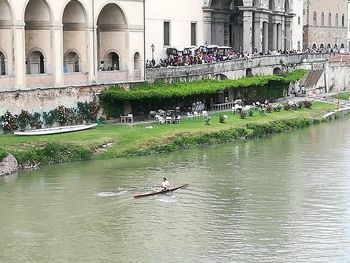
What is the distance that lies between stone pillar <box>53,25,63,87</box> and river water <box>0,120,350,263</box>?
28.2 ft

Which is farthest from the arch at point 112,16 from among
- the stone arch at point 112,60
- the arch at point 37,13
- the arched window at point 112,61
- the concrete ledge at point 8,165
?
the concrete ledge at point 8,165

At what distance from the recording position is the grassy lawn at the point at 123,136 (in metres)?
44.9

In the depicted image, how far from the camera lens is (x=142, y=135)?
49188mm

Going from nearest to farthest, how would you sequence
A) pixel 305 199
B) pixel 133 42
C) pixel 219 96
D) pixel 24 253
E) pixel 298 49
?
pixel 24 253, pixel 305 199, pixel 133 42, pixel 219 96, pixel 298 49

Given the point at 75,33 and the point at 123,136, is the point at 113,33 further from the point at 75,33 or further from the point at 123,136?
the point at 123,136

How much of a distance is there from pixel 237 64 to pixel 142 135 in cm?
2069

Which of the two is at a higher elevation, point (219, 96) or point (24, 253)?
point (219, 96)

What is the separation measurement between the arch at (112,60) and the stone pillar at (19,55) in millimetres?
9496

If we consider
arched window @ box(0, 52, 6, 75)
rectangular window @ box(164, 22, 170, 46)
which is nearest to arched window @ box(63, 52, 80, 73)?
arched window @ box(0, 52, 6, 75)

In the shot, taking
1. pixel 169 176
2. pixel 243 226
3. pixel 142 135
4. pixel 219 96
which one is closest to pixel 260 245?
pixel 243 226

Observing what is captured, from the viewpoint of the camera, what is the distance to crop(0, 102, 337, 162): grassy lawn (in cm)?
4494

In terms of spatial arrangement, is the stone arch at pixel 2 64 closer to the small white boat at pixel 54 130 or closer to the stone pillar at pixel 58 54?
the stone pillar at pixel 58 54

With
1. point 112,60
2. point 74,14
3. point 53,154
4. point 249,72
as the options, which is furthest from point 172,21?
point 53,154

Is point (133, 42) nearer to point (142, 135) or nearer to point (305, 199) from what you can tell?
point (142, 135)
